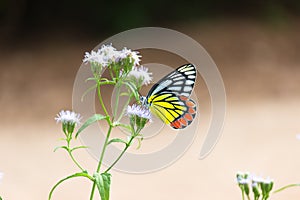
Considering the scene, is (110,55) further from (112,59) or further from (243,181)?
(243,181)

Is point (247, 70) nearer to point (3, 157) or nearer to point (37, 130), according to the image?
point (37, 130)

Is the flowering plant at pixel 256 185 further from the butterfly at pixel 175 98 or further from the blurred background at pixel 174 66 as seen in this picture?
the blurred background at pixel 174 66

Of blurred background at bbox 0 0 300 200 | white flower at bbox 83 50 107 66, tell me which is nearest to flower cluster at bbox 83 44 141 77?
white flower at bbox 83 50 107 66

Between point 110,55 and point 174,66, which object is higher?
point 174,66

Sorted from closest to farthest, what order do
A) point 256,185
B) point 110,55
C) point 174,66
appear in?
1. point 256,185
2. point 110,55
3. point 174,66

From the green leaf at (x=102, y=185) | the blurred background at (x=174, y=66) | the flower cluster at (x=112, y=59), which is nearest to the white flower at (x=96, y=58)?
the flower cluster at (x=112, y=59)

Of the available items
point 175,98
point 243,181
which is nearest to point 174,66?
point 175,98
